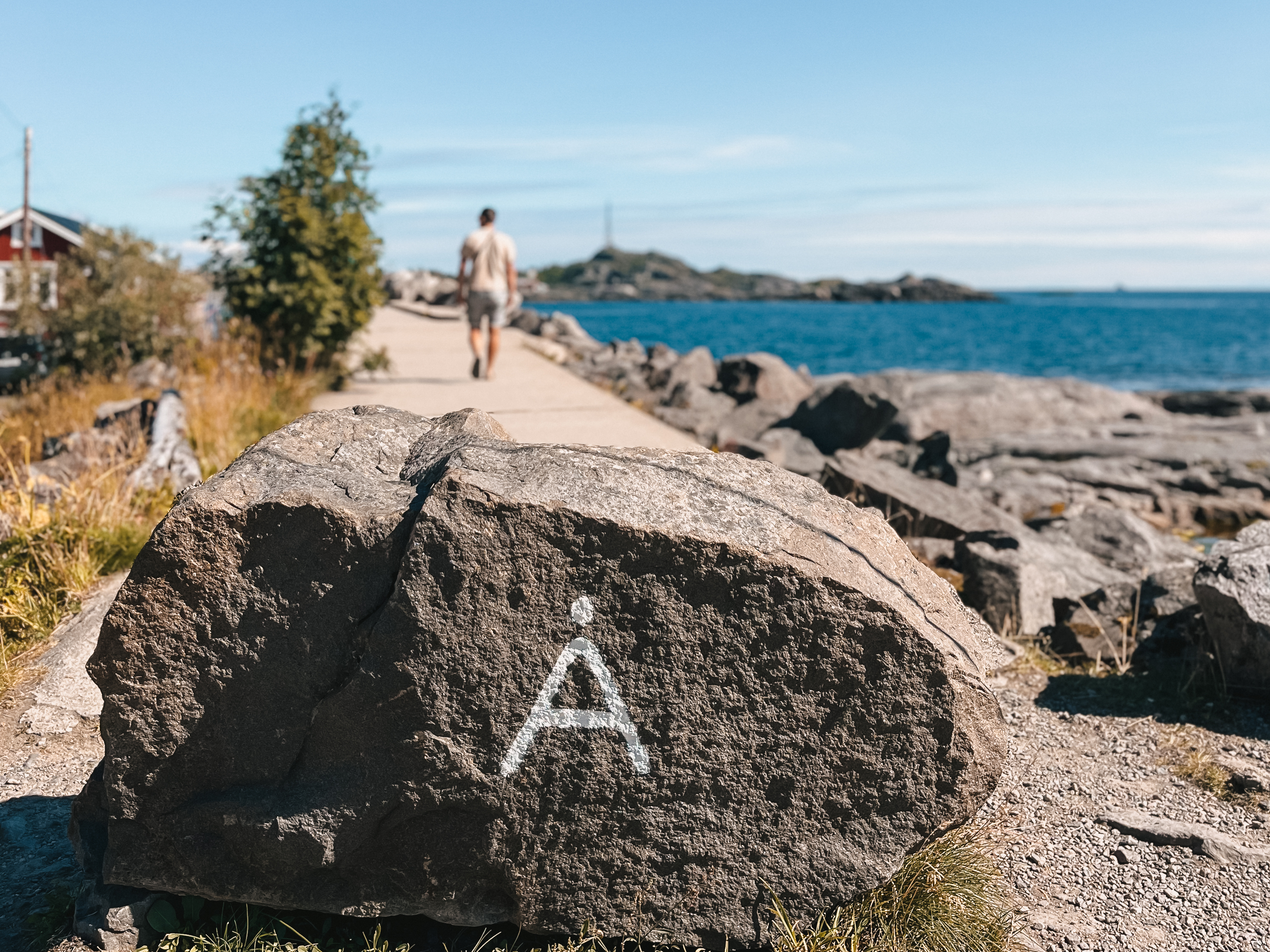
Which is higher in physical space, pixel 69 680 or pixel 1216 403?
pixel 1216 403

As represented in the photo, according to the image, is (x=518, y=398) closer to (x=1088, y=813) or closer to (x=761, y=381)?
(x=761, y=381)

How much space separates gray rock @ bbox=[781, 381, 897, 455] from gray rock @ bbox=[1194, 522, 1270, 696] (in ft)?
19.2

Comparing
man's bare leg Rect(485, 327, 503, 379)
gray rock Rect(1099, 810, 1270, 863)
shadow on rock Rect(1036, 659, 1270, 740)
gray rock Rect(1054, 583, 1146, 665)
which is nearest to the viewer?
gray rock Rect(1099, 810, 1270, 863)

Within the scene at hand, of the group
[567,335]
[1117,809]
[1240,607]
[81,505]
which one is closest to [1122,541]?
[1240,607]

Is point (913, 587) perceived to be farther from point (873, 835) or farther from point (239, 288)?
point (239, 288)

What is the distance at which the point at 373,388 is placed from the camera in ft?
41.1

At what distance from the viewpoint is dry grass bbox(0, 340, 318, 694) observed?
18.7 ft

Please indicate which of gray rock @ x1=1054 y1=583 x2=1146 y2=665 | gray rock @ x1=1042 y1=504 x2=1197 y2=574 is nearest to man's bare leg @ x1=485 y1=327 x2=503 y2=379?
gray rock @ x1=1042 y1=504 x2=1197 y2=574

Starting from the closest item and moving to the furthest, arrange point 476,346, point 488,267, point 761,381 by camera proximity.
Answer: point 488,267, point 476,346, point 761,381

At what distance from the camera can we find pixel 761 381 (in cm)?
1526

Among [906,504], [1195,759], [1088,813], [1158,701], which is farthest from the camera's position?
[906,504]

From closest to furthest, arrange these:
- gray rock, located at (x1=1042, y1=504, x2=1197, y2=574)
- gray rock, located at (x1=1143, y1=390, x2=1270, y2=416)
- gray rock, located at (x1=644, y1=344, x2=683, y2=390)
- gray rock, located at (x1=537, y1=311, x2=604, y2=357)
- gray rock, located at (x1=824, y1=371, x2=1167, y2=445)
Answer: gray rock, located at (x1=1042, y1=504, x2=1197, y2=574), gray rock, located at (x1=644, y1=344, x2=683, y2=390), gray rock, located at (x1=824, y1=371, x2=1167, y2=445), gray rock, located at (x1=537, y1=311, x2=604, y2=357), gray rock, located at (x1=1143, y1=390, x2=1270, y2=416)

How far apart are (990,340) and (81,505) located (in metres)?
64.5

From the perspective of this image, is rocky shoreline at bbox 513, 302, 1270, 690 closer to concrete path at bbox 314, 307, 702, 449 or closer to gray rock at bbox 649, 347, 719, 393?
gray rock at bbox 649, 347, 719, 393
